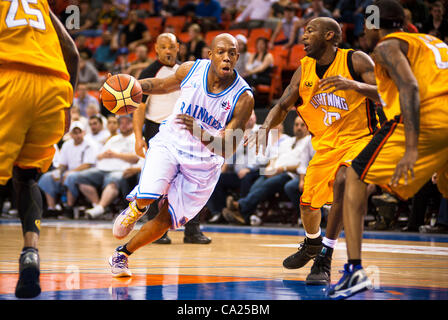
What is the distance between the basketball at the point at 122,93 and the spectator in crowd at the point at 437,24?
6389 millimetres

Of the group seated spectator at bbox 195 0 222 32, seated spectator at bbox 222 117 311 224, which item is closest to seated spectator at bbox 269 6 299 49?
seated spectator at bbox 195 0 222 32

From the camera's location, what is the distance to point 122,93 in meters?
5.49

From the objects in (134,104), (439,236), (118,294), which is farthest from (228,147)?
(439,236)

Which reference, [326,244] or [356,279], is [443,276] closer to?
[326,244]

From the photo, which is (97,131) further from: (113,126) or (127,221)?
(127,221)

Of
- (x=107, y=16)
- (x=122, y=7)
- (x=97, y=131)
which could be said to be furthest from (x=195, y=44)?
(x=122, y=7)

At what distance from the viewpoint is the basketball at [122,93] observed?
5492 millimetres

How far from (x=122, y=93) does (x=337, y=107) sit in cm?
179

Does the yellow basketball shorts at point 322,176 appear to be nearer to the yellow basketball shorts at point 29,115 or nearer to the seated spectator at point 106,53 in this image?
the yellow basketball shorts at point 29,115

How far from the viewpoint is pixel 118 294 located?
3.96 meters

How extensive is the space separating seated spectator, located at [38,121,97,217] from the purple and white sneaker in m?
7.54

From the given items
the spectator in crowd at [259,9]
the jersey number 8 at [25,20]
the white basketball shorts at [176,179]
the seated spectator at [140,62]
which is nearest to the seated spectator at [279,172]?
the seated spectator at [140,62]

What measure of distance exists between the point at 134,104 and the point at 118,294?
2030mm

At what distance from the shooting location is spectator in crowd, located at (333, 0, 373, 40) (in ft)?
41.7
